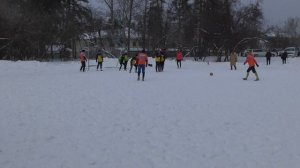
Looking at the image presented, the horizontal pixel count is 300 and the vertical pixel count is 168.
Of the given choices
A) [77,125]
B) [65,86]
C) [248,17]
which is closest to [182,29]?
[248,17]

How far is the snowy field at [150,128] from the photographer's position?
743cm

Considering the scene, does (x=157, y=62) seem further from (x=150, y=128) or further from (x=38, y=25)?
(x=150, y=128)

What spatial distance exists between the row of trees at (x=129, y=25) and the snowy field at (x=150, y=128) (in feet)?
84.4

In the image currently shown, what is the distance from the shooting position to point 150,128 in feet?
32.4

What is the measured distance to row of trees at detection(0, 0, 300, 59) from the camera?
41294 millimetres

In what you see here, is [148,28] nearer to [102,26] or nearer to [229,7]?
[102,26]

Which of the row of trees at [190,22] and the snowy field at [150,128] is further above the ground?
the row of trees at [190,22]

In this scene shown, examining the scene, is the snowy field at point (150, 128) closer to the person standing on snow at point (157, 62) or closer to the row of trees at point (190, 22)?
the person standing on snow at point (157, 62)

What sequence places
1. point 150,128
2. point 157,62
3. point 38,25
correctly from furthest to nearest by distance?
point 38,25
point 157,62
point 150,128

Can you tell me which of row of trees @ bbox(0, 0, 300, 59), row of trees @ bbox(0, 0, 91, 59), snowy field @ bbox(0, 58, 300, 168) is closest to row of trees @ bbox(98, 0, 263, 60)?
row of trees @ bbox(0, 0, 300, 59)

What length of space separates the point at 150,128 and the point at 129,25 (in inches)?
1802

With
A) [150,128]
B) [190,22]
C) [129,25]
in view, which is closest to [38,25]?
[129,25]

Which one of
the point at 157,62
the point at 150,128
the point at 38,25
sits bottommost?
the point at 150,128

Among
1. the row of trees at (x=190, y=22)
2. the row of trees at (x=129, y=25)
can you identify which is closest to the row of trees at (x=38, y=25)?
the row of trees at (x=129, y=25)
